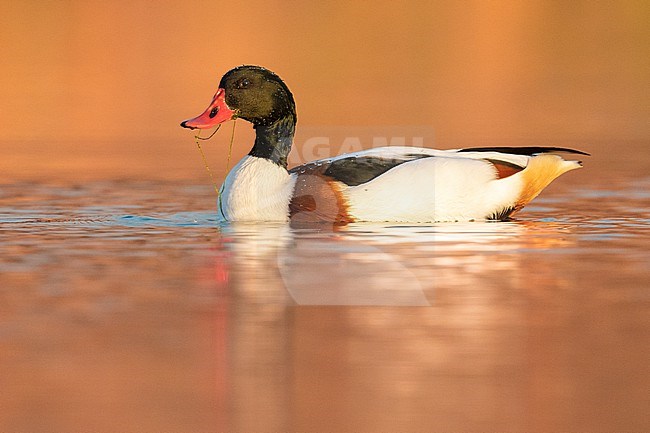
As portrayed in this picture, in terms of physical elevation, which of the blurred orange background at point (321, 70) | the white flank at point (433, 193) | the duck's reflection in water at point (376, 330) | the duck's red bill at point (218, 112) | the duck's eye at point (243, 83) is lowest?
the duck's reflection in water at point (376, 330)

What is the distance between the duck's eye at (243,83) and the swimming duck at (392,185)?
43 cm

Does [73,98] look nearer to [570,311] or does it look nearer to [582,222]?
[582,222]

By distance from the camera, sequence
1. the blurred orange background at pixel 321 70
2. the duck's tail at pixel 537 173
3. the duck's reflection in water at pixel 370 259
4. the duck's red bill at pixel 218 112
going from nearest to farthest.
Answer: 1. the duck's reflection in water at pixel 370 259
2. the duck's tail at pixel 537 173
3. the duck's red bill at pixel 218 112
4. the blurred orange background at pixel 321 70

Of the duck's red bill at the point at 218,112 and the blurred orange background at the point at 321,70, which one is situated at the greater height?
the blurred orange background at the point at 321,70

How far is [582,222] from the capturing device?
32.5 ft

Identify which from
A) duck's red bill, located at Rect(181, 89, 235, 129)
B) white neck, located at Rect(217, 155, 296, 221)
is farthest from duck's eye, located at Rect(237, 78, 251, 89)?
white neck, located at Rect(217, 155, 296, 221)

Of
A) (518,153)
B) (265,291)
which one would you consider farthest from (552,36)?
(265,291)

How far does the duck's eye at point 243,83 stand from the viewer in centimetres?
1074

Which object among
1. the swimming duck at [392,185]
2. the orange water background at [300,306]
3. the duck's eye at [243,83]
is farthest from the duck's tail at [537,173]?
the duck's eye at [243,83]

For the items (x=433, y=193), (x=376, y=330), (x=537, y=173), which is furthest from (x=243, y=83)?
(x=376, y=330)

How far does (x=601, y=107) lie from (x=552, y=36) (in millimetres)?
11471

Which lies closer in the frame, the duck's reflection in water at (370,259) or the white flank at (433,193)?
the duck's reflection in water at (370,259)

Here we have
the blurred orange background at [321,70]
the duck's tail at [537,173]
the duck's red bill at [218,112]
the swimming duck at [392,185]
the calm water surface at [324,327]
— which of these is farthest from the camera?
the blurred orange background at [321,70]

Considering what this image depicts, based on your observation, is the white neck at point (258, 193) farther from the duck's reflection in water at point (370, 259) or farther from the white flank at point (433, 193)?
the white flank at point (433, 193)
